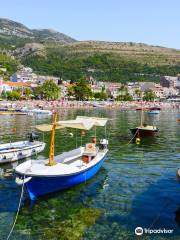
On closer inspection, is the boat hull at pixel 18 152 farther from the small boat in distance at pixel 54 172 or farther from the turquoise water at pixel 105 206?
the small boat in distance at pixel 54 172

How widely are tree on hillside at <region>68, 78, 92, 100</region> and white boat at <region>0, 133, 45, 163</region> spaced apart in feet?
483

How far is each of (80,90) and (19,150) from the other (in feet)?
503

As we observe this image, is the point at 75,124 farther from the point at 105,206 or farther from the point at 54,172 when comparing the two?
the point at 105,206

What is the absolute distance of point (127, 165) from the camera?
31.6 metres

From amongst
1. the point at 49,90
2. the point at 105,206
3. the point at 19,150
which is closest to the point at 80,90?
the point at 49,90

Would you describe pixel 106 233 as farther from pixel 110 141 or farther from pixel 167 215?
pixel 110 141

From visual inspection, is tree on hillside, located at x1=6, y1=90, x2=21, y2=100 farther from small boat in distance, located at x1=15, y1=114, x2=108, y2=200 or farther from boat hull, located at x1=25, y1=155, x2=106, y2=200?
boat hull, located at x1=25, y1=155, x2=106, y2=200

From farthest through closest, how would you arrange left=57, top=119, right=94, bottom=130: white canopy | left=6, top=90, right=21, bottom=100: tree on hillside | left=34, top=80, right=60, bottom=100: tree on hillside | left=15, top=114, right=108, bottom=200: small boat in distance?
1. left=34, top=80, right=60, bottom=100: tree on hillside
2. left=6, top=90, right=21, bottom=100: tree on hillside
3. left=57, top=119, right=94, bottom=130: white canopy
4. left=15, top=114, right=108, bottom=200: small boat in distance

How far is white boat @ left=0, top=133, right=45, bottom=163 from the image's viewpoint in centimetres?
3173

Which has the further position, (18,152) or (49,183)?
(18,152)

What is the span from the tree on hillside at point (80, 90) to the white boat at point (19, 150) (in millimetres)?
147210

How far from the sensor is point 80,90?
185250mm

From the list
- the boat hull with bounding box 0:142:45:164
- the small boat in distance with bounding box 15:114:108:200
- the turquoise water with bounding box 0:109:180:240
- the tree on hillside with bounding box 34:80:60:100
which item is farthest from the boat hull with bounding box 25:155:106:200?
the tree on hillside with bounding box 34:80:60:100

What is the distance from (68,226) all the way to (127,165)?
47.8 feet
